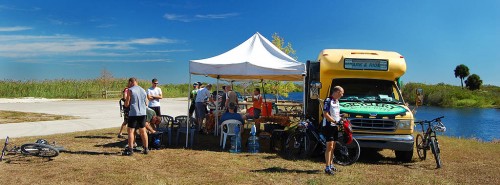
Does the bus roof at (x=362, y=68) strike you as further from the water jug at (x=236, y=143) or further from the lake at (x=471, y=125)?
the lake at (x=471, y=125)

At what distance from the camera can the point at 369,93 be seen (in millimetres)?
9992

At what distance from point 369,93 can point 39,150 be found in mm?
7281

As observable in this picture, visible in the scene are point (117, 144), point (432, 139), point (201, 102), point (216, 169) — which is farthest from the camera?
point (201, 102)

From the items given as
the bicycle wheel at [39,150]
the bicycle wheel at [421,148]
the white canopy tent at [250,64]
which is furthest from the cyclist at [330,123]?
the bicycle wheel at [39,150]

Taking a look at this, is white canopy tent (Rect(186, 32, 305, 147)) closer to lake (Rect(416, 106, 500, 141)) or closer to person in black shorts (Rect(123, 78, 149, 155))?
person in black shorts (Rect(123, 78, 149, 155))

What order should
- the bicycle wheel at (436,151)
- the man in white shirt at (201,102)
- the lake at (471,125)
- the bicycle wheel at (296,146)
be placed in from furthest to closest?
the lake at (471,125)
the man in white shirt at (201,102)
the bicycle wheel at (296,146)
the bicycle wheel at (436,151)

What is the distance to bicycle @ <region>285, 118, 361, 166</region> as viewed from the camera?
28.5 feet

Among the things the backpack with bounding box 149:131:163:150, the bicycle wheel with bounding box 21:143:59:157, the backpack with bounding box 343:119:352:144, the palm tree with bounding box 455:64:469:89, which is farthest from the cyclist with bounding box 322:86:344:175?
the palm tree with bounding box 455:64:469:89

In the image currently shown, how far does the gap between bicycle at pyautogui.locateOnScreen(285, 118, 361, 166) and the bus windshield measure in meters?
1.33

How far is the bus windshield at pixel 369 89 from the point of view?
9.94 m

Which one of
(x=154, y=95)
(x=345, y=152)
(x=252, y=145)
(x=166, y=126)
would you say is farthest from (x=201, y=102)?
(x=345, y=152)

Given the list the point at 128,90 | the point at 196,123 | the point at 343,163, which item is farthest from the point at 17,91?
the point at 343,163

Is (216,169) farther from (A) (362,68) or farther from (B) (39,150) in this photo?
(A) (362,68)

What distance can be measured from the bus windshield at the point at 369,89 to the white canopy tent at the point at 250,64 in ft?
3.48
